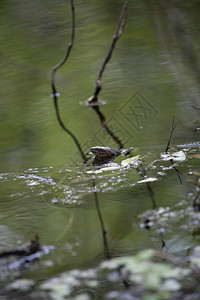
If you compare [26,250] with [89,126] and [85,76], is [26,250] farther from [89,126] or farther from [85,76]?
[85,76]

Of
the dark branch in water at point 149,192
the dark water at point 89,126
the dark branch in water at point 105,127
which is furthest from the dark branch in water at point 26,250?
the dark branch in water at point 105,127

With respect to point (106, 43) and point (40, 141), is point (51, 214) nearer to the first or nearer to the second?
point (40, 141)

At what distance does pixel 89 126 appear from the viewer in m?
2.78

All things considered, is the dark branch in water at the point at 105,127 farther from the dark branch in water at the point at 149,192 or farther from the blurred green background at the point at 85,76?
the dark branch in water at the point at 149,192

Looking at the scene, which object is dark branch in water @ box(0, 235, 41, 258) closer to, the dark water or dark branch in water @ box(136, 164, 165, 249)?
the dark water

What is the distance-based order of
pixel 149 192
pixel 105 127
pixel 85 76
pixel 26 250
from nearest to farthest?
pixel 26 250 → pixel 149 192 → pixel 105 127 → pixel 85 76

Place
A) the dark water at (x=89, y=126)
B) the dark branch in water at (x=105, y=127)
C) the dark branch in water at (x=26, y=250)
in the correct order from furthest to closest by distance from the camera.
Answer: the dark branch in water at (x=105, y=127)
the dark water at (x=89, y=126)
the dark branch in water at (x=26, y=250)

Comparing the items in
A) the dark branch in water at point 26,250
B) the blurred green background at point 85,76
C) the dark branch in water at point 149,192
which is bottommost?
the blurred green background at point 85,76

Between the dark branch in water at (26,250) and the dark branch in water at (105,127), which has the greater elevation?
the dark branch in water at (26,250)

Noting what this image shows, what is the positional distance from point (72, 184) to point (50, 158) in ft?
1.42

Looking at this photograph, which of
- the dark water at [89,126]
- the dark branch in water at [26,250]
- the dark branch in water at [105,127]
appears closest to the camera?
the dark branch in water at [26,250]

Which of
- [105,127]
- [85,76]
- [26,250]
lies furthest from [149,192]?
[85,76]

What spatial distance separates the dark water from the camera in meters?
1.53

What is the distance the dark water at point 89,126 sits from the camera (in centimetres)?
153
